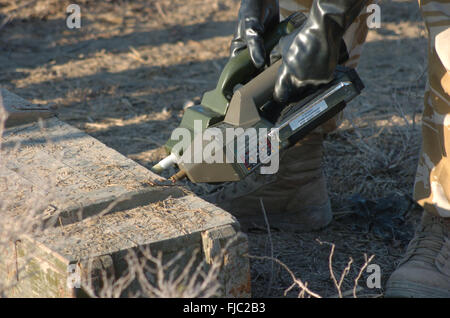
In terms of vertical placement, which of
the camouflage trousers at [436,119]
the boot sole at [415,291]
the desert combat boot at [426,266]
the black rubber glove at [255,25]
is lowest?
the boot sole at [415,291]

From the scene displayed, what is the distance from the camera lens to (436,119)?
A: 2.21 meters

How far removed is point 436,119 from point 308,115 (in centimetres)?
49

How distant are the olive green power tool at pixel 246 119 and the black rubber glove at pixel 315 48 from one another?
0.23 feet

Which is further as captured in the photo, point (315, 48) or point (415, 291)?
point (415, 291)

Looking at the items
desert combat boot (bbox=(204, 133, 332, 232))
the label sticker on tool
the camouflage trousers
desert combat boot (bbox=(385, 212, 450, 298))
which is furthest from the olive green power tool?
desert combat boot (bbox=(385, 212, 450, 298))

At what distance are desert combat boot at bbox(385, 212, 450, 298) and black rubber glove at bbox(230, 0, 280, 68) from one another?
0.90 meters

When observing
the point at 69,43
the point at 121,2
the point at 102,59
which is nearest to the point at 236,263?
the point at 102,59

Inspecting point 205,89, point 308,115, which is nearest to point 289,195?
point 308,115

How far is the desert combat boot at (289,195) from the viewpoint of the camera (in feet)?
8.70

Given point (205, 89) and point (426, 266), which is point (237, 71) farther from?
point (205, 89)

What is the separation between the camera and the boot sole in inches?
83.0

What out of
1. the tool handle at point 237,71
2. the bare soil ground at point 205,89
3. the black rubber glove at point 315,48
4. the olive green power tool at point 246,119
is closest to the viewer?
the black rubber glove at point 315,48

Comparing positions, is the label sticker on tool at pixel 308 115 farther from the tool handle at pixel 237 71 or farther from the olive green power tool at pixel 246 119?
the tool handle at pixel 237 71

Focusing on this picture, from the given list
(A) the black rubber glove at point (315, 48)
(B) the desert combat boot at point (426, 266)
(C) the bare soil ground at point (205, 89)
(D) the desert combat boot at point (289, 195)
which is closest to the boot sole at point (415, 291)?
(B) the desert combat boot at point (426, 266)
